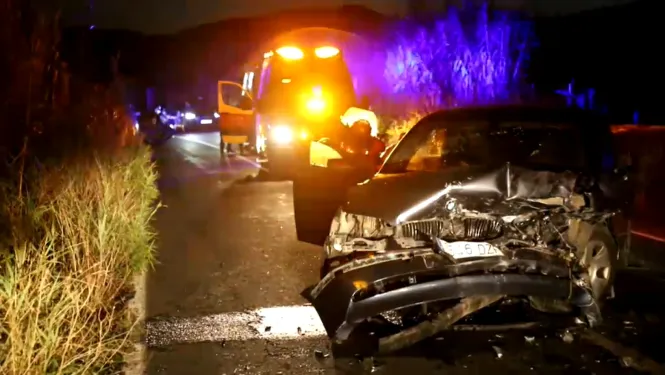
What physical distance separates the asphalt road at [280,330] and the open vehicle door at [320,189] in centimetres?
50

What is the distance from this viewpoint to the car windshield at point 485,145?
6516 millimetres

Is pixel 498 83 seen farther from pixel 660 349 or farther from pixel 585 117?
pixel 660 349

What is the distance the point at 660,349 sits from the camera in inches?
211

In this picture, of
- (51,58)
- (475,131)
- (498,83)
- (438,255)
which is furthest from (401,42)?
(438,255)

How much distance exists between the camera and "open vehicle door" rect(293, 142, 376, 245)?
9495mm

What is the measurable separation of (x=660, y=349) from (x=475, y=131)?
8.45 ft

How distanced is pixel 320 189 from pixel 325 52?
532 cm

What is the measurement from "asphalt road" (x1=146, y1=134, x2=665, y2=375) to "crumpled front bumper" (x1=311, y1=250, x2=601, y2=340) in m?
0.34

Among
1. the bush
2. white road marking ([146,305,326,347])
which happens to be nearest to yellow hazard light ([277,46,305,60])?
the bush

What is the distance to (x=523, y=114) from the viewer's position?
6.68m

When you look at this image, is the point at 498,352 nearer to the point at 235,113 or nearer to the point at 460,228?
the point at 460,228

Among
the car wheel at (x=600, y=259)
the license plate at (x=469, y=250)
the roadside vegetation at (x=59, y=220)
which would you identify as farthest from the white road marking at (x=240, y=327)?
the car wheel at (x=600, y=259)

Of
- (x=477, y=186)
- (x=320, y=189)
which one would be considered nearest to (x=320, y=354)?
(x=477, y=186)

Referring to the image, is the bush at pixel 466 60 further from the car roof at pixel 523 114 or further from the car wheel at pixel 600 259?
→ the car wheel at pixel 600 259
